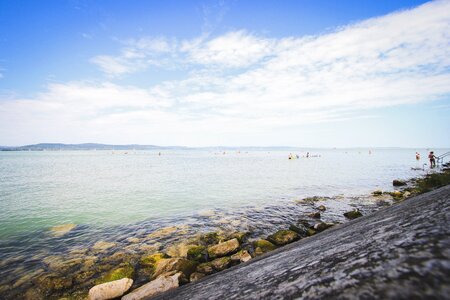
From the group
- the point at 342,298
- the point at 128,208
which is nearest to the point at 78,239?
the point at 128,208

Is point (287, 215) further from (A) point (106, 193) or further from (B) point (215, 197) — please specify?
(A) point (106, 193)

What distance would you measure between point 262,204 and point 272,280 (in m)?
21.2

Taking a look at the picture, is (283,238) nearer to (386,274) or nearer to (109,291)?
(109,291)

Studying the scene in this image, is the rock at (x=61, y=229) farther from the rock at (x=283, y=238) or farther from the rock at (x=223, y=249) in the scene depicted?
the rock at (x=283, y=238)

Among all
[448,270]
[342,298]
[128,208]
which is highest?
[448,270]

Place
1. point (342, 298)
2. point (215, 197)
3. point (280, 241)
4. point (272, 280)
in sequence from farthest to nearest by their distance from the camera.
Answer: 1. point (215, 197)
2. point (280, 241)
3. point (272, 280)
4. point (342, 298)

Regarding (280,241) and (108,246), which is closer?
(280,241)

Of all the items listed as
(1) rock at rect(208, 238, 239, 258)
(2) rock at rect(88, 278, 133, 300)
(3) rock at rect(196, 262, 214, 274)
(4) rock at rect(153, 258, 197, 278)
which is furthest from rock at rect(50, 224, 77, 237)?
(3) rock at rect(196, 262, 214, 274)

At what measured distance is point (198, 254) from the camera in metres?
11.3

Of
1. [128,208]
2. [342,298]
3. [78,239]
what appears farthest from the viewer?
[128,208]


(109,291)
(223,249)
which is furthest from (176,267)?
(223,249)

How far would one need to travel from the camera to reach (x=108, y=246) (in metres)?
13.5

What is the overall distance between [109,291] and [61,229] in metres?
12.0

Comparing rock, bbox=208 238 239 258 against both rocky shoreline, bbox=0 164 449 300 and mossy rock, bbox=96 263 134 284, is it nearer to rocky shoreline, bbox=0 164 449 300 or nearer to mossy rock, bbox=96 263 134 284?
rocky shoreline, bbox=0 164 449 300
